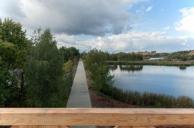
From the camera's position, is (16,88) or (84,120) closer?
(84,120)

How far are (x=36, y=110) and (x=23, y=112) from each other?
71 mm

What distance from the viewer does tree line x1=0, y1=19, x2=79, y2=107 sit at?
923cm

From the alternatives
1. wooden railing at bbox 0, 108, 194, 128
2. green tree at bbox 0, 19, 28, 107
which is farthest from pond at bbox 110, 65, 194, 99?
wooden railing at bbox 0, 108, 194, 128

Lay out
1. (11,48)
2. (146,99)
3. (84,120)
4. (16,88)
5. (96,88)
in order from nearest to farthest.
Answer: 1. (84,120)
2. (11,48)
3. (16,88)
4. (146,99)
5. (96,88)

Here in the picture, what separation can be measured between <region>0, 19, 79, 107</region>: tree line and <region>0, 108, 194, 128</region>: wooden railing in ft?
24.2

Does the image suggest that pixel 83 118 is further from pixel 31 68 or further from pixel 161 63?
pixel 161 63

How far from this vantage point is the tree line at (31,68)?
923 cm

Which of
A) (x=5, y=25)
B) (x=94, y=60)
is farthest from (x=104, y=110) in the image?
(x=94, y=60)

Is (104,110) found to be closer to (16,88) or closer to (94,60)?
(16,88)

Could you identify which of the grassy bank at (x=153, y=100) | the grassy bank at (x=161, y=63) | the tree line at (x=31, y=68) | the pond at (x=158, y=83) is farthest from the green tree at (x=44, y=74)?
the grassy bank at (x=161, y=63)

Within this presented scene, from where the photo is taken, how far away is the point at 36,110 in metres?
1.67

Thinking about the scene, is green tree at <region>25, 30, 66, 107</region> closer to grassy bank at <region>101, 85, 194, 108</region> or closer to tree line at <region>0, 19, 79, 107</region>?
tree line at <region>0, 19, 79, 107</region>

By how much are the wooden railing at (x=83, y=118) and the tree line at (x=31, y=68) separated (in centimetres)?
738

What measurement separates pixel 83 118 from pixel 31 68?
7947 millimetres
